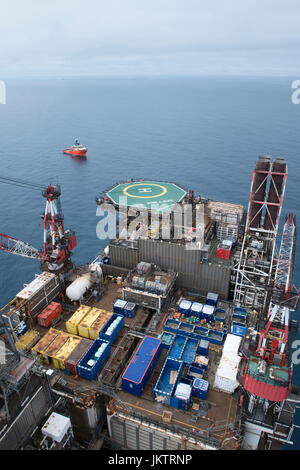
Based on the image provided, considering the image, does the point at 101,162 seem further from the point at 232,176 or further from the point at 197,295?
the point at 197,295

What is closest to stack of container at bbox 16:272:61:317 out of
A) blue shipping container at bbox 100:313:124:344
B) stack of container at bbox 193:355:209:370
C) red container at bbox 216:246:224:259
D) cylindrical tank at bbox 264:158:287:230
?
blue shipping container at bbox 100:313:124:344

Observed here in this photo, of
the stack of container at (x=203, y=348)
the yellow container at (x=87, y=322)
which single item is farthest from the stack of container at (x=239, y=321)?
the yellow container at (x=87, y=322)

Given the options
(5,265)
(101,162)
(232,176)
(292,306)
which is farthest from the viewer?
(101,162)

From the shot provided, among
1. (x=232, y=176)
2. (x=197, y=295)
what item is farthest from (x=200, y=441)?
(x=232, y=176)

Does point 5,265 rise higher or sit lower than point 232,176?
lower

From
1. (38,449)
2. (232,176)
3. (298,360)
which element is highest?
(232,176)

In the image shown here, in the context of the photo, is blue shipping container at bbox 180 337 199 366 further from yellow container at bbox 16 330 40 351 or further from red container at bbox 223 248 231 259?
yellow container at bbox 16 330 40 351
